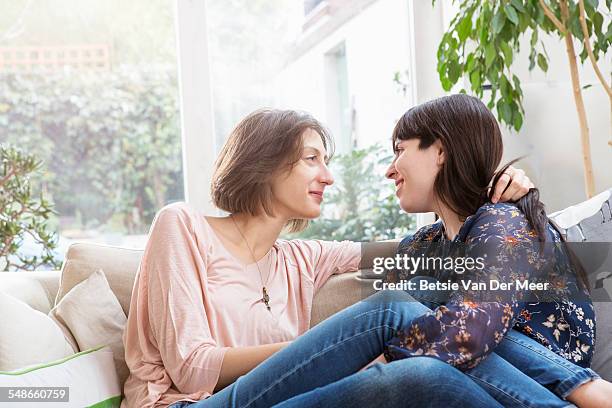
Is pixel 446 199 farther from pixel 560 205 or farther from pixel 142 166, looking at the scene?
pixel 142 166

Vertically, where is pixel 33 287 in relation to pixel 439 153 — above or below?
below

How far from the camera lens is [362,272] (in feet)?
6.70

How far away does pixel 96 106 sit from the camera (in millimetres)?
3133

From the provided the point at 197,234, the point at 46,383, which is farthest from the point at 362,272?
the point at 46,383

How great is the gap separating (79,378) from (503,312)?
3.05ft

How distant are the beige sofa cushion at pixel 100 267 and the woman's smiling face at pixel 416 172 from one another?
0.77m

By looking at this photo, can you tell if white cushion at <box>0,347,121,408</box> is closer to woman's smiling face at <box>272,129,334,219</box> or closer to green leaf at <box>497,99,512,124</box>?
woman's smiling face at <box>272,129,334,219</box>

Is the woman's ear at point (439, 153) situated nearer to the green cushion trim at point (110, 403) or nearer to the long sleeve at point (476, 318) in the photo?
the long sleeve at point (476, 318)

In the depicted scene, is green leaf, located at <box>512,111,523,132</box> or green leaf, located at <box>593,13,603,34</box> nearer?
green leaf, located at <box>593,13,603,34</box>

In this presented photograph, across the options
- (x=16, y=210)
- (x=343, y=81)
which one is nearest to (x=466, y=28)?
(x=343, y=81)

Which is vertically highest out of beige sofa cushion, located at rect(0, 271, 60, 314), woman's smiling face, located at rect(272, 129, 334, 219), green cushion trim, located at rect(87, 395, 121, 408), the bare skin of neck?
woman's smiling face, located at rect(272, 129, 334, 219)

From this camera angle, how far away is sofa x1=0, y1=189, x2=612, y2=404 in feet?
5.97

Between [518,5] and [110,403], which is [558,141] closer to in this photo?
[518,5]

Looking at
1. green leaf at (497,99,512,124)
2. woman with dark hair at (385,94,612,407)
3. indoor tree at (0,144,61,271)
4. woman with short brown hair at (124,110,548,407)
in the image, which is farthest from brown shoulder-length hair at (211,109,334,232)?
indoor tree at (0,144,61,271)
